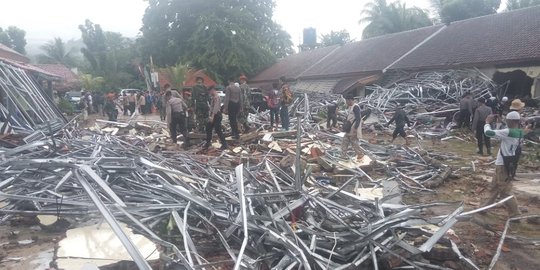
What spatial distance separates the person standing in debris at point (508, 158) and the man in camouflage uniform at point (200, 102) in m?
6.80

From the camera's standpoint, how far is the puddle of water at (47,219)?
15.0ft

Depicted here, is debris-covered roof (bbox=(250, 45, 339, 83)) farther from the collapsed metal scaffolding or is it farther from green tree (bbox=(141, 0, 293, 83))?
the collapsed metal scaffolding

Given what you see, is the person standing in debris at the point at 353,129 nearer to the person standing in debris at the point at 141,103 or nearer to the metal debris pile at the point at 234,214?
the metal debris pile at the point at 234,214

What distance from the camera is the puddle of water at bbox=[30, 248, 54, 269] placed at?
3645 mm

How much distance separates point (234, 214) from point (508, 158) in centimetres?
365

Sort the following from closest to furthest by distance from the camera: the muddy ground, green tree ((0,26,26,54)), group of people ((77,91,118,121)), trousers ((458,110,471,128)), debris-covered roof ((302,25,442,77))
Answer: the muddy ground → trousers ((458,110,471,128)) → group of people ((77,91,118,121)) → debris-covered roof ((302,25,442,77)) → green tree ((0,26,26,54))

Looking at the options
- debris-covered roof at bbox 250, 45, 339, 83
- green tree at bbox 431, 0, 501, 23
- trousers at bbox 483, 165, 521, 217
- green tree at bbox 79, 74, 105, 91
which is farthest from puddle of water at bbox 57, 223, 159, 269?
green tree at bbox 79, 74, 105, 91

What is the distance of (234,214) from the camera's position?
14.0ft

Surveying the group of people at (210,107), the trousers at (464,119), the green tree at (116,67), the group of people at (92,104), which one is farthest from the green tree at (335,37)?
the group of people at (210,107)

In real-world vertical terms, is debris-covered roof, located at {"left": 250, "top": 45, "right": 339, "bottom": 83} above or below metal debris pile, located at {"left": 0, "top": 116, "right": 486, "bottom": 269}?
above

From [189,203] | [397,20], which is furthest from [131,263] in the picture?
[397,20]

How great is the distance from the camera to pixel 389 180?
7117 millimetres

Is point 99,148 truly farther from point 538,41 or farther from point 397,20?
point 397,20

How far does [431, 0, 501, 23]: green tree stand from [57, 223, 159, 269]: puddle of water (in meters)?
33.7
